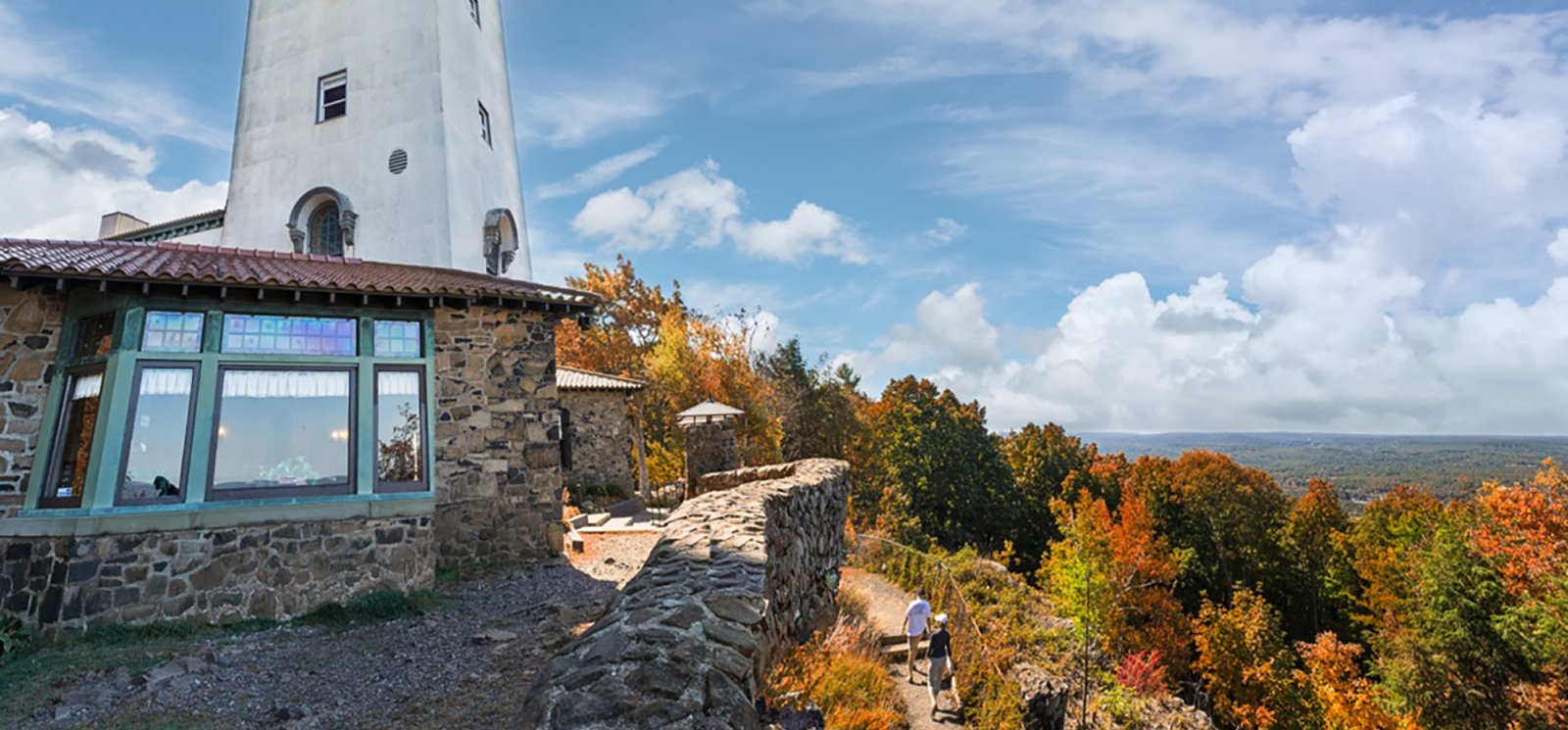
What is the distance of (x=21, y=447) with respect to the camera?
24.0ft

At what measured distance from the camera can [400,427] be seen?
28.4 ft

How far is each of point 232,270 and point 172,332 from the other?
3.03 ft

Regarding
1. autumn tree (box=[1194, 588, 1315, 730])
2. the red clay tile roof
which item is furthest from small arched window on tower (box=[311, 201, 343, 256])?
autumn tree (box=[1194, 588, 1315, 730])

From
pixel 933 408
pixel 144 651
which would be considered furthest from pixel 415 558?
pixel 933 408

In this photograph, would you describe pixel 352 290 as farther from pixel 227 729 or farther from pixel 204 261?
pixel 227 729

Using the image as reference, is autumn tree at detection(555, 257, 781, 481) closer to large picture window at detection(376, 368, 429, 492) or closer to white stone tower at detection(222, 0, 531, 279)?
white stone tower at detection(222, 0, 531, 279)

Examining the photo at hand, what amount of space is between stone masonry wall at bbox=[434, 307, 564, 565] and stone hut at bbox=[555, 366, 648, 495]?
947cm

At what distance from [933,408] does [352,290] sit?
27.8 metres

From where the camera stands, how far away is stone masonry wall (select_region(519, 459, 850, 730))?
2652mm

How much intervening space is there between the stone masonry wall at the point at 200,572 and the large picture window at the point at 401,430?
0.60m

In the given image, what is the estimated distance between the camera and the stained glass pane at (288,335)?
778 cm

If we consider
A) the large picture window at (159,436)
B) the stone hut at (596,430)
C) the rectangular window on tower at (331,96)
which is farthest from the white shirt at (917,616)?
the rectangular window on tower at (331,96)

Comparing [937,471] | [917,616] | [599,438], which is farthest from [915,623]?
[937,471]

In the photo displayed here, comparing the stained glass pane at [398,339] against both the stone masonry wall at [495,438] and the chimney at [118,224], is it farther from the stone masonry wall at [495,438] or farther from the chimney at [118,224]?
the chimney at [118,224]
